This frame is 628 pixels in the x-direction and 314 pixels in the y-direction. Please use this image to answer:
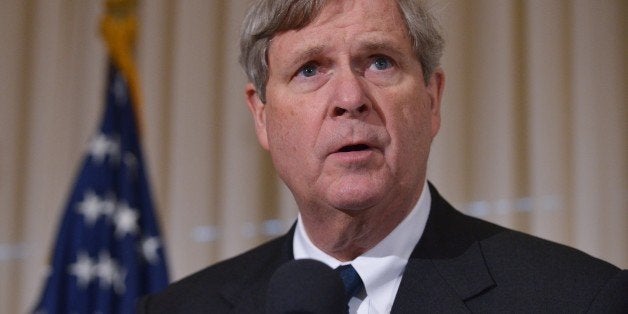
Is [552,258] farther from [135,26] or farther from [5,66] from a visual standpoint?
[5,66]

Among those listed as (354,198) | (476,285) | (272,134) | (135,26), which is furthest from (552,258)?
(135,26)

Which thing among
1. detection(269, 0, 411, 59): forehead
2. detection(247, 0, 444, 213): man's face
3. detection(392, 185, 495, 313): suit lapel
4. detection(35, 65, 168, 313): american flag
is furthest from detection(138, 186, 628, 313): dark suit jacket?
detection(35, 65, 168, 313): american flag

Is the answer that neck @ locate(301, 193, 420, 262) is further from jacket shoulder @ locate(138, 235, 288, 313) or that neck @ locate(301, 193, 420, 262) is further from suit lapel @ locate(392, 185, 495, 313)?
jacket shoulder @ locate(138, 235, 288, 313)

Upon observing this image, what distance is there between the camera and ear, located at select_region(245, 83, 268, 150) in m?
2.37

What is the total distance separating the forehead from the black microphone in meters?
0.56

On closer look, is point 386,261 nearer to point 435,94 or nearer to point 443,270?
point 443,270

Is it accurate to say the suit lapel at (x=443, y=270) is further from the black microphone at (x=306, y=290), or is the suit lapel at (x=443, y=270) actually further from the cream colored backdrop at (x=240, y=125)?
the cream colored backdrop at (x=240, y=125)

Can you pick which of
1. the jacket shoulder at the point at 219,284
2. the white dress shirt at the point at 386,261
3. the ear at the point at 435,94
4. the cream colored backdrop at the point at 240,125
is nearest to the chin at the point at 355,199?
the white dress shirt at the point at 386,261

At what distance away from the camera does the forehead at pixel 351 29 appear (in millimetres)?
2107

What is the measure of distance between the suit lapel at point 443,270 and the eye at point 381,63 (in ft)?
1.10

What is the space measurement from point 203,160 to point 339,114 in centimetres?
195

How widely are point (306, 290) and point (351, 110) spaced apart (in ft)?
1.53

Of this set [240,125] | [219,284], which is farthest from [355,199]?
[240,125]

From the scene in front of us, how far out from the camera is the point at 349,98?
6.60ft
